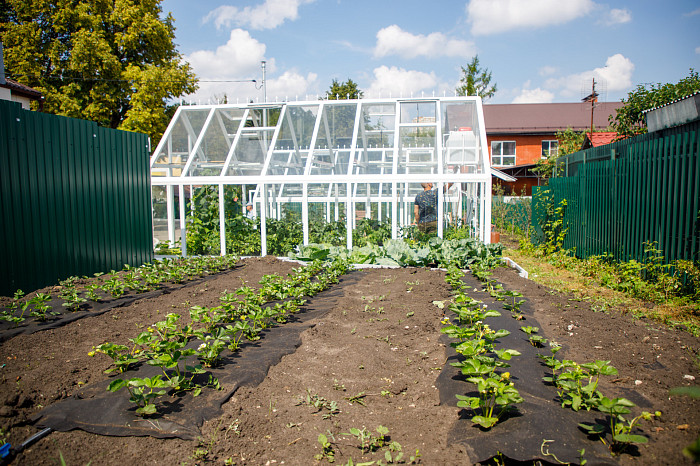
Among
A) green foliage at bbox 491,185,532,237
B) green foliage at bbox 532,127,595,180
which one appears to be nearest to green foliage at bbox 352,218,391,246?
green foliage at bbox 491,185,532,237

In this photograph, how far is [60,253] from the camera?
6.48 metres

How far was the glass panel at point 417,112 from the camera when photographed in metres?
10.7

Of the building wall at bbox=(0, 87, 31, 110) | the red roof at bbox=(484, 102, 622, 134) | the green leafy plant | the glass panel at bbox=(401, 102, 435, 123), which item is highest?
the red roof at bbox=(484, 102, 622, 134)

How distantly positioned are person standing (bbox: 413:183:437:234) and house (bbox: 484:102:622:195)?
17207mm

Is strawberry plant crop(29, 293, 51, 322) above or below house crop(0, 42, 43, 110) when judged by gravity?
below

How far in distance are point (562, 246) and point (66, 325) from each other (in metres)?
9.90

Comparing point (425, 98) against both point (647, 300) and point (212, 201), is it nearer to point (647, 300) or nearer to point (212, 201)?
point (212, 201)

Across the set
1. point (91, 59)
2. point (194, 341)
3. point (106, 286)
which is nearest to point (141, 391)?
point (194, 341)

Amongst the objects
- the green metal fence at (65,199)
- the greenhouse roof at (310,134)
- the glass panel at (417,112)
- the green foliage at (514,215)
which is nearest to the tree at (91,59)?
the greenhouse roof at (310,134)

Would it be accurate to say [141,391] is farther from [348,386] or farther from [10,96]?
[10,96]

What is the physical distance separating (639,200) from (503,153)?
2183 cm

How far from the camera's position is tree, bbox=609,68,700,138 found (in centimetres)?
1279

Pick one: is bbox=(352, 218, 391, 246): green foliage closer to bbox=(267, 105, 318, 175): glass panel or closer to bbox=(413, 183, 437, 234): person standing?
bbox=(413, 183, 437, 234): person standing

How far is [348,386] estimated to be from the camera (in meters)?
3.16
